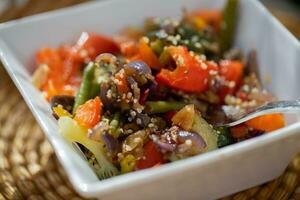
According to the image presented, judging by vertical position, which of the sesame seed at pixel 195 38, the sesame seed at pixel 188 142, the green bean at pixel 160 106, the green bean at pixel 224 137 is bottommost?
the green bean at pixel 224 137

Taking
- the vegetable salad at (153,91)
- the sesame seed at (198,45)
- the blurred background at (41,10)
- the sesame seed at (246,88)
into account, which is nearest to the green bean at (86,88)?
the vegetable salad at (153,91)

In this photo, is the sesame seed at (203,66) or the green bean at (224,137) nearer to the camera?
the green bean at (224,137)

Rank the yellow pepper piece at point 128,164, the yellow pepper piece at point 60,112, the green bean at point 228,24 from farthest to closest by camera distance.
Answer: the green bean at point 228,24, the yellow pepper piece at point 60,112, the yellow pepper piece at point 128,164

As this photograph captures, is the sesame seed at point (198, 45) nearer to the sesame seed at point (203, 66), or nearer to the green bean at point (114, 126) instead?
the sesame seed at point (203, 66)

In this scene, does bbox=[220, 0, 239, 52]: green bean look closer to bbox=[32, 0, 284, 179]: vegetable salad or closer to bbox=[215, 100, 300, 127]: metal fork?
bbox=[32, 0, 284, 179]: vegetable salad

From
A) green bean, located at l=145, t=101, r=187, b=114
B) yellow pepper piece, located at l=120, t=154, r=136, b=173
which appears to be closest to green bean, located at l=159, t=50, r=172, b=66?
green bean, located at l=145, t=101, r=187, b=114

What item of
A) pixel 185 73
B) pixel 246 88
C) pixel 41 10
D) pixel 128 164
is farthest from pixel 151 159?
pixel 41 10

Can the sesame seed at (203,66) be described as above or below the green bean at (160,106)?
above

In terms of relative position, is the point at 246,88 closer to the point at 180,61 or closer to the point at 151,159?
the point at 180,61
